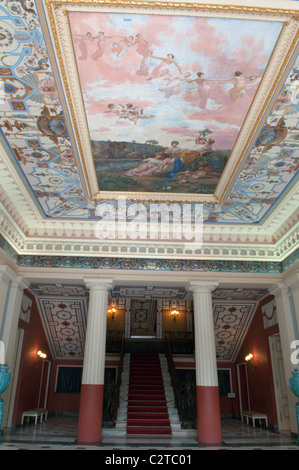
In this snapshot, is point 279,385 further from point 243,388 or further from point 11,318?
point 11,318

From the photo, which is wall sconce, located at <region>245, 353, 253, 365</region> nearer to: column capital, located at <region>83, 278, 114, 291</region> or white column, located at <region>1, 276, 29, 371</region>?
column capital, located at <region>83, 278, 114, 291</region>

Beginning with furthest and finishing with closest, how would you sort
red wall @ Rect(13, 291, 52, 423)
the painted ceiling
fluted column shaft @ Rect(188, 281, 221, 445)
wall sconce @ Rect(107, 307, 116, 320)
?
wall sconce @ Rect(107, 307, 116, 320), red wall @ Rect(13, 291, 52, 423), fluted column shaft @ Rect(188, 281, 221, 445), the painted ceiling

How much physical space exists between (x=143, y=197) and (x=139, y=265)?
6.51 ft

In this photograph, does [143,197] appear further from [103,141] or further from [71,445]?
[71,445]

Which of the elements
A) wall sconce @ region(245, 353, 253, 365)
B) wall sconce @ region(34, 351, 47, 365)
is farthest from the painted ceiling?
wall sconce @ region(245, 353, 253, 365)

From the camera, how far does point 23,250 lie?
29.2 ft

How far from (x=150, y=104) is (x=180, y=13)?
1410 mm

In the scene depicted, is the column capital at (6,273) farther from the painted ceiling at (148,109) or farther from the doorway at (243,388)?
the doorway at (243,388)

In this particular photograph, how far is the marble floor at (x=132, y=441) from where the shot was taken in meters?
6.60

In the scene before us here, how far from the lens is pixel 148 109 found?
17.5 ft

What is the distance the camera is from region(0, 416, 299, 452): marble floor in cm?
660

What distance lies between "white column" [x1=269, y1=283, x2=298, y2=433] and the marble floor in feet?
2.40

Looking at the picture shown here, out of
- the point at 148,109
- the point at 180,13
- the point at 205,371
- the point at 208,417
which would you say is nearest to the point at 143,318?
the point at 205,371

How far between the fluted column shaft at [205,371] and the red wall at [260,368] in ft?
7.99
